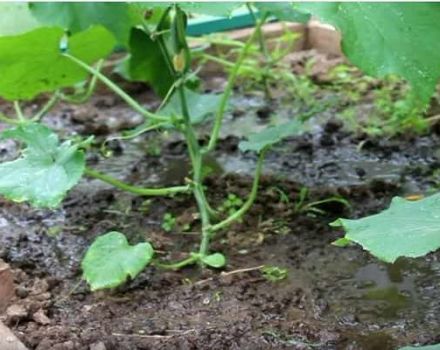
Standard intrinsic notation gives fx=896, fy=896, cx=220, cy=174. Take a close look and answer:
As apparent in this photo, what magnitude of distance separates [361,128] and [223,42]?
0.72 meters

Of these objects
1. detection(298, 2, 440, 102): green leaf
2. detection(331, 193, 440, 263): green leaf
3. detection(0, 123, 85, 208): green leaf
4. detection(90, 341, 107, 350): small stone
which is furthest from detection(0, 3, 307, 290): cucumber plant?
detection(331, 193, 440, 263): green leaf

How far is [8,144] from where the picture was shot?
2.79 meters

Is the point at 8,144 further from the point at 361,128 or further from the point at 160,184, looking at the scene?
the point at 361,128

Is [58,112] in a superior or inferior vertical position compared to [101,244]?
inferior

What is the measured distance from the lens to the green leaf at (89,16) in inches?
99.0

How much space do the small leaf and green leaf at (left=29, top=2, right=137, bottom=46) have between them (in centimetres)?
85

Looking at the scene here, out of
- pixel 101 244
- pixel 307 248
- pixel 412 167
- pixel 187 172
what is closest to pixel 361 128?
pixel 412 167

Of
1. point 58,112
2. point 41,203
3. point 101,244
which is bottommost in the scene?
point 58,112

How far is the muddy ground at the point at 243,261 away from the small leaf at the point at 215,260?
26 millimetres

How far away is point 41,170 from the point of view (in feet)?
5.59

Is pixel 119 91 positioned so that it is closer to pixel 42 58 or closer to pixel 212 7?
pixel 42 58

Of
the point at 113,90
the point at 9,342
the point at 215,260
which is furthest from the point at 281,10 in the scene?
the point at 9,342

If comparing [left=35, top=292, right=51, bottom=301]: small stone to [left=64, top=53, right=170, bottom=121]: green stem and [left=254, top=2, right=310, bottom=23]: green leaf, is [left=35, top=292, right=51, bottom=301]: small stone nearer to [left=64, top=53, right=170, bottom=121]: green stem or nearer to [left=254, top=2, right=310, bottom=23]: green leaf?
[left=64, top=53, right=170, bottom=121]: green stem

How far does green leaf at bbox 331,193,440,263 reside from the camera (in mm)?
1313
